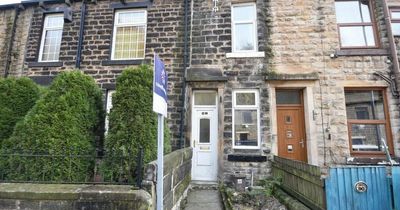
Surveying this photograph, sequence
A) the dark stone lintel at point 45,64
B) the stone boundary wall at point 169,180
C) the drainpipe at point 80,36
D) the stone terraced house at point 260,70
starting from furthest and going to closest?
the dark stone lintel at point 45,64, the drainpipe at point 80,36, the stone terraced house at point 260,70, the stone boundary wall at point 169,180

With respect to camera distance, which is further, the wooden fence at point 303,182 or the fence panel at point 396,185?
the wooden fence at point 303,182

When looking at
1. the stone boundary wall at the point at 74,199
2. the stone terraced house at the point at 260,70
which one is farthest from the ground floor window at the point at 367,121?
the stone boundary wall at the point at 74,199

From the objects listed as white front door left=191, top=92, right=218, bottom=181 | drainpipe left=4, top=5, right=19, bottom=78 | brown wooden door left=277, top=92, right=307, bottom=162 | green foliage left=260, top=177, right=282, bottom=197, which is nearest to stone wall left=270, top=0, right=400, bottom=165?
brown wooden door left=277, top=92, right=307, bottom=162

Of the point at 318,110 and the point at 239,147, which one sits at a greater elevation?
the point at 318,110

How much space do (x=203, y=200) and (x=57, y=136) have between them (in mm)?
3569

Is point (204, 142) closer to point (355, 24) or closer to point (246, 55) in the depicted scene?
point (246, 55)

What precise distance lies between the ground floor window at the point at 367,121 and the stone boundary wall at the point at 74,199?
23.0 ft

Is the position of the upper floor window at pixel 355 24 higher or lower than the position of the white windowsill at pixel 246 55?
higher

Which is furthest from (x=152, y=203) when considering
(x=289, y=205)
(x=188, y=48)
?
(x=188, y=48)

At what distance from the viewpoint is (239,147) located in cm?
770

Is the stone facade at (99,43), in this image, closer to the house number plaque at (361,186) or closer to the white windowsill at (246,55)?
the white windowsill at (246,55)

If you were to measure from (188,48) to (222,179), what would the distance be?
4.48m

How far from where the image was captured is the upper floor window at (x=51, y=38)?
9430mm

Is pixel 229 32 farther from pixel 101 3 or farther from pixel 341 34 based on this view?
pixel 101 3
